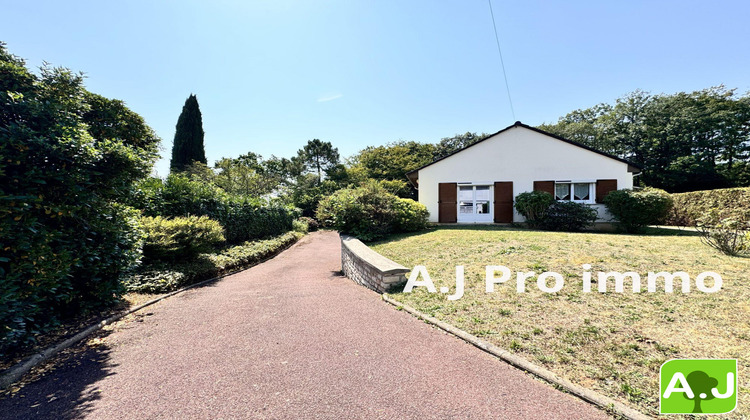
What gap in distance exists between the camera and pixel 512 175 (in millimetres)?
15312

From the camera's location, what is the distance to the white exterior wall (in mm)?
14398

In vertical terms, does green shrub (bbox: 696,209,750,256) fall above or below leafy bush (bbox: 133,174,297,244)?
below

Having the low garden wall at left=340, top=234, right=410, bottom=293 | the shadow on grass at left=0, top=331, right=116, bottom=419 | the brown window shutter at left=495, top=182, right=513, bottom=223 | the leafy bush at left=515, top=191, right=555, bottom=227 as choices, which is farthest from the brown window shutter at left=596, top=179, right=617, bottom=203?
the shadow on grass at left=0, top=331, right=116, bottom=419

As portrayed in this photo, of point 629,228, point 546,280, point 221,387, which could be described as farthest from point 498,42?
point 221,387

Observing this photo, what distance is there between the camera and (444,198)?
1596cm

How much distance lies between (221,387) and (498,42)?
12.2m

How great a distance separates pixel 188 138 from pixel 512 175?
1095 inches

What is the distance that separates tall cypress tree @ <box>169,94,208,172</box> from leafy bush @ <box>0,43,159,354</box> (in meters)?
25.0

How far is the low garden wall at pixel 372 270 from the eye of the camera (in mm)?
5648

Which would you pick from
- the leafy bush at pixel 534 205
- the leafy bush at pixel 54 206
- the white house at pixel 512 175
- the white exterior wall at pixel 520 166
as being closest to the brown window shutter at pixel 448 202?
the white house at pixel 512 175

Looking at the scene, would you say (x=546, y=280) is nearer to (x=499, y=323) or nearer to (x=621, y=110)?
(x=499, y=323)

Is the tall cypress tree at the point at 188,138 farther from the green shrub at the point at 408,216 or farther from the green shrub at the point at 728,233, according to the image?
the green shrub at the point at 728,233

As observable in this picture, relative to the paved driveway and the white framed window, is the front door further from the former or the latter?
the paved driveway

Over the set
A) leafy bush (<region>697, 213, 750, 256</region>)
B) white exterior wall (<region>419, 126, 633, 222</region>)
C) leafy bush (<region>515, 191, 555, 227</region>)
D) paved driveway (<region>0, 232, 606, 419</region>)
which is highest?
white exterior wall (<region>419, 126, 633, 222</region>)
